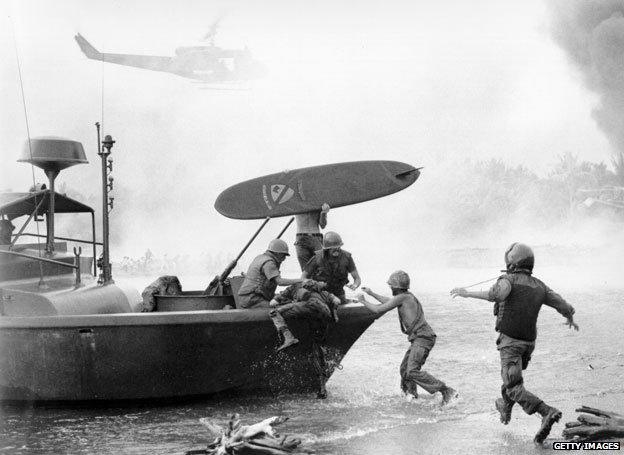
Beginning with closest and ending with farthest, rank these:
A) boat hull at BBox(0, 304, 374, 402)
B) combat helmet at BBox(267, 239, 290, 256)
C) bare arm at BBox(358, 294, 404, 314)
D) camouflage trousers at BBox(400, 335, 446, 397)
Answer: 1. camouflage trousers at BBox(400, 335, 446, 397)
2. bare arm at BBox(358, 294, 404, 314)
3. boat hull at BBox(0, 304, 374, 402)
4. combat helmet at BBox(267, 239, 290, 256)

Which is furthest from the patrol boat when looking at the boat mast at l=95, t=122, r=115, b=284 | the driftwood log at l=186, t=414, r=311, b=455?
the driftwood log at l=186, t=414, r=311, b=455

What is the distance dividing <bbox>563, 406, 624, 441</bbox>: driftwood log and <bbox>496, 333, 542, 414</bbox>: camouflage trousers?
331 millimetres

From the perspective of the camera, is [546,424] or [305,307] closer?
[546,424]

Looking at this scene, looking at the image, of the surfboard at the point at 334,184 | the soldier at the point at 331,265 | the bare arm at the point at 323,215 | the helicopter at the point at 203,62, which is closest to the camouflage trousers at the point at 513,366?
the soldier at the point at 331,265

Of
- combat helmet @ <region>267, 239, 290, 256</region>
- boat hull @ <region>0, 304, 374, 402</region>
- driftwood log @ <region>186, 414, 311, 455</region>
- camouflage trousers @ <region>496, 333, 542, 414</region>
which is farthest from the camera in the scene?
combat helmet @ <region>267, 239, 290, 256</region>

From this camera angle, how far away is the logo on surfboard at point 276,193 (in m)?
10.4

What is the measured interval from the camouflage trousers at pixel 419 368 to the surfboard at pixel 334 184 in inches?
91.2

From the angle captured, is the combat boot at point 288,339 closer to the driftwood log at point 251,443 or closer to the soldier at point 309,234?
the soldier at point 309,234

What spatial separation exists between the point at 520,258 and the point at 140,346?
11.6 ft

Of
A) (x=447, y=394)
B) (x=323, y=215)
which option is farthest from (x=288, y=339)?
(x=323, y=215)

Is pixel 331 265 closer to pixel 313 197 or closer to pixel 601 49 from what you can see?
pixel 313 197

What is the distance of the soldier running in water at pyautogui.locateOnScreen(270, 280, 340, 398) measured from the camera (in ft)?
28.7

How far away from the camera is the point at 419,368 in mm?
8492

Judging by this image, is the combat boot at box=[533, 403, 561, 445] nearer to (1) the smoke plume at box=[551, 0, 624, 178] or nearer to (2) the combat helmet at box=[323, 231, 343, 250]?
(2) the combat helmet at box=[323, 231, 343, 250]
